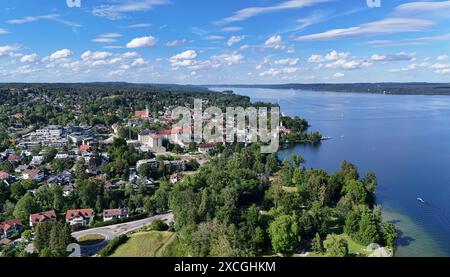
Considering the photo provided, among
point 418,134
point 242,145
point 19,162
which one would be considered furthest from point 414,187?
point 19,162

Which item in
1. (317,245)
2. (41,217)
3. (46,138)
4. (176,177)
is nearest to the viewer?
(317,245)

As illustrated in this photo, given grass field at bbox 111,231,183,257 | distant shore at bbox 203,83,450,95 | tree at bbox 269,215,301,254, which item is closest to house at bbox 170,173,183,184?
grass field at bbox 111,231,183,257

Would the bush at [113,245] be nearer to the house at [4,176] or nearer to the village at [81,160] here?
the village at [81,160]

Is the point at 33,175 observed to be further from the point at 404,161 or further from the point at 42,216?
the point at 404,161

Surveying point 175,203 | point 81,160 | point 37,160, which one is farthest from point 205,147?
point 175,203

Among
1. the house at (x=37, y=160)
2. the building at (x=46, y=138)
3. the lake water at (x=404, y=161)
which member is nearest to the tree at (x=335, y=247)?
the lake water at (x=404, y=161)
